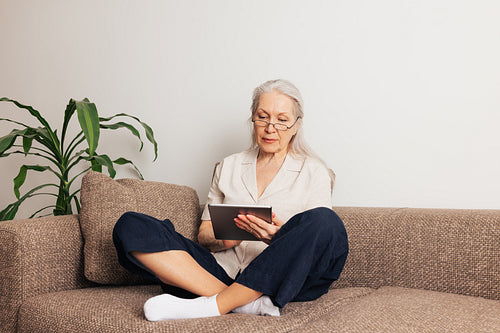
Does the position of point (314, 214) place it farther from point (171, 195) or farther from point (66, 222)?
point (66, 222)

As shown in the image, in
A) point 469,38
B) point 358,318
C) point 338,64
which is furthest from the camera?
point 338,64

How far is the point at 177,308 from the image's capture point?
1312 mm

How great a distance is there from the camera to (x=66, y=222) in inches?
68.4

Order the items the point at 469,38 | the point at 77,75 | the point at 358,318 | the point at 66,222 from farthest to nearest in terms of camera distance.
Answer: the point at 77,75, the point at 469,38, the point at 66,222, the point at 358,318

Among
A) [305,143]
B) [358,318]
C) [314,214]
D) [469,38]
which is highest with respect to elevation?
[469,38]

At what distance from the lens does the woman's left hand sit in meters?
1.46

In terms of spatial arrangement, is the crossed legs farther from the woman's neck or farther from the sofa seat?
the woman's neck

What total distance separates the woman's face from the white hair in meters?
0.02

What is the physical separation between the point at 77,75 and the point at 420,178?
83.7 inches

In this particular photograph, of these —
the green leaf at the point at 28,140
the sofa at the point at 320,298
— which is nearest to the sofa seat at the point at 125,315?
the sofa at the point at 320,298

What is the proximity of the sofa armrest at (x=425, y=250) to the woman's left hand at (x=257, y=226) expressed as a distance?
40 centimetres

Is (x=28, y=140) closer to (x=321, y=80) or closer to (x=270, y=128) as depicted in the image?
(x=270, y=128)

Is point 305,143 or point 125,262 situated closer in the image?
point 125,262

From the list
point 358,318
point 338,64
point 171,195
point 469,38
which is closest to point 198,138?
point 171,195
